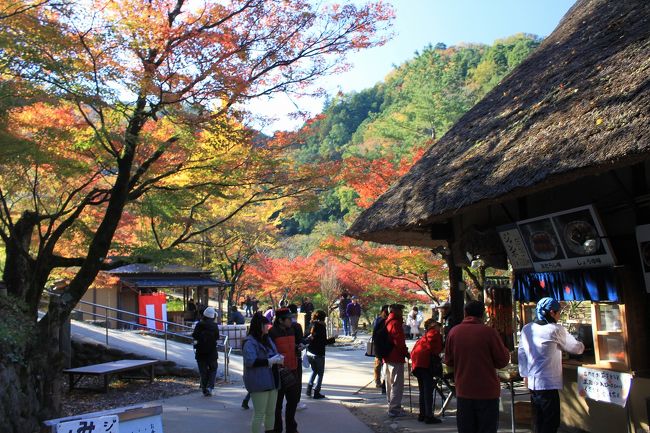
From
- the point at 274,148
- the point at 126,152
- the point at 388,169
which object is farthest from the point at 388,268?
the point at 126,152

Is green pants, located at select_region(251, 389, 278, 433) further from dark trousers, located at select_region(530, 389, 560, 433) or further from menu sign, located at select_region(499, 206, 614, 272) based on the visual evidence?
menu sign, located at select_region(499, 206, 614, 272)

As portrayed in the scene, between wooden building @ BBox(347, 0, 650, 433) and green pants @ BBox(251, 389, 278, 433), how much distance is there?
9.60 feet

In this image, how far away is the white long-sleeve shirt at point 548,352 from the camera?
18.3 feet

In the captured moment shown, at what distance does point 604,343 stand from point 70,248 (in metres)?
15.2

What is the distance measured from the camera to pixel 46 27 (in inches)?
337

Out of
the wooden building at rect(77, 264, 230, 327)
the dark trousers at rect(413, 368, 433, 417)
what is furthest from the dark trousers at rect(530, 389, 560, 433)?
the wooden building at rect(77, 264, 230, 327)

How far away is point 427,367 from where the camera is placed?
820 cm

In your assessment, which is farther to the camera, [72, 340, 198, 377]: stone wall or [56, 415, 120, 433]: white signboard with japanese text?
[72, 340, 198, 377]: stone wall

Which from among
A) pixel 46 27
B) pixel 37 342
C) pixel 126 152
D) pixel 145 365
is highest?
pixel 46 27

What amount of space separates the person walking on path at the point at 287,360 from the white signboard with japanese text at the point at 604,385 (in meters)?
3.41

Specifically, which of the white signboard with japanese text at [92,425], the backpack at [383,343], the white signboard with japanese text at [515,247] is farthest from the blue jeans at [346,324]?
the white signboard with japanese text at [92,425]

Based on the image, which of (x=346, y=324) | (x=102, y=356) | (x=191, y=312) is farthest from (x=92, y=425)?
(x=191, y=312)

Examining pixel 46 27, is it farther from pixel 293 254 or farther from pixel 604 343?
pixel 293 254

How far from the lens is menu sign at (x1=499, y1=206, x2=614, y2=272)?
6.57 metres
